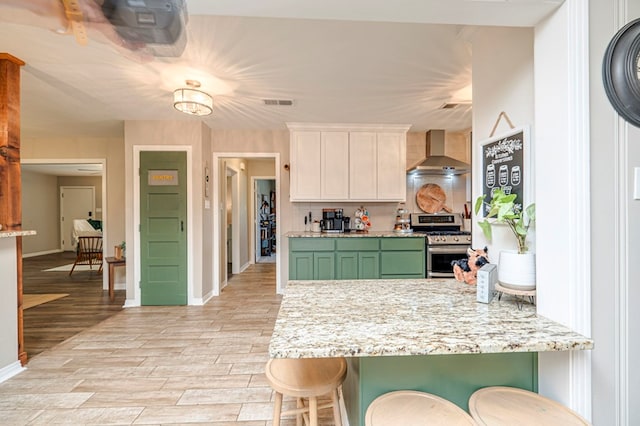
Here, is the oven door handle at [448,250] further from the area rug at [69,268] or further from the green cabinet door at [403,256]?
the area rug at [69,268]

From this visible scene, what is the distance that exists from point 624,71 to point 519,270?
781 millimetres

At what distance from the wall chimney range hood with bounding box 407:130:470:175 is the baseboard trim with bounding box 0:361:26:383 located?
4.47 meters

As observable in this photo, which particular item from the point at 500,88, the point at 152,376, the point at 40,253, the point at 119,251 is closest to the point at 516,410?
the point at 500,88

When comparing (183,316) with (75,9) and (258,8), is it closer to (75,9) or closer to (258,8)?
(75,9)

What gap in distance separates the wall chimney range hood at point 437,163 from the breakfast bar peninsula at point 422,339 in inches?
114

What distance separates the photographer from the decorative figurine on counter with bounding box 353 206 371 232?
4.04 metres

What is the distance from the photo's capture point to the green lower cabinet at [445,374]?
3.33 ft

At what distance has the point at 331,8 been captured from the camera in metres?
1.01

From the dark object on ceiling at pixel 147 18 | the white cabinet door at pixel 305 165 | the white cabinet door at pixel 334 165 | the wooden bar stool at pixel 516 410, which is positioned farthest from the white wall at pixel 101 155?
the wooden bar stool at pixel 516 410

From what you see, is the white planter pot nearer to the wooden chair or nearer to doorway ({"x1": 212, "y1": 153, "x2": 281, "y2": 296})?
doorway ({"x1": 212, "y1": 153, "x2": 281, "y2": 296})

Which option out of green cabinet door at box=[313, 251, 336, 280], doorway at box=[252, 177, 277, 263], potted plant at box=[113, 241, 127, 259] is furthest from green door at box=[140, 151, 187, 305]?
doorway at box=[252, 177, 277, 263]

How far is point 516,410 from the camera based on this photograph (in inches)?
34.2

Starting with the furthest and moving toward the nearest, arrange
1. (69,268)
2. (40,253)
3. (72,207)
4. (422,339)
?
(72,207), (40,253), (69,268), (422,339)

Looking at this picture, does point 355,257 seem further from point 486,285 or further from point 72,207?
point 72,207
